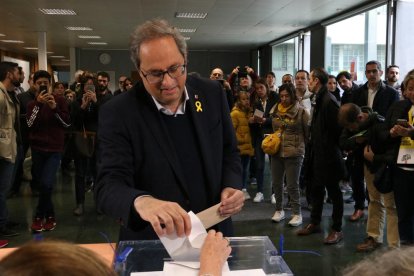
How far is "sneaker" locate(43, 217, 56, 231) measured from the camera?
14.3 feet

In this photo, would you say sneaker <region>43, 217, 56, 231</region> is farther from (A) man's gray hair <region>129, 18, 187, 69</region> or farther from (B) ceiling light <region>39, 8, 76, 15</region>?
(B) ceiling light <region>39, 8, 76, 15</region>

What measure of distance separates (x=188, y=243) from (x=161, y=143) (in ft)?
1.29

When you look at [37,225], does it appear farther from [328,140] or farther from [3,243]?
[328,140]

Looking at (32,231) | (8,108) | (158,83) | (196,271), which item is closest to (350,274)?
(196,271)

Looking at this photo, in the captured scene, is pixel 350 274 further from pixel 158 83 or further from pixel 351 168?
pixel 351 168

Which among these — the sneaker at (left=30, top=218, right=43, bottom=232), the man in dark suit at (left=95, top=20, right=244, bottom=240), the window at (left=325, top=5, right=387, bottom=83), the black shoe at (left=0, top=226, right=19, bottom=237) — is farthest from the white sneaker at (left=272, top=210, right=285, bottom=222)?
the window at (left=325, top=5, right=387, bottom=83)

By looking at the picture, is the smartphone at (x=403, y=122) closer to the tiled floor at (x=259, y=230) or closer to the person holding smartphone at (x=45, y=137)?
the tiled floor at (x=259, y=230)

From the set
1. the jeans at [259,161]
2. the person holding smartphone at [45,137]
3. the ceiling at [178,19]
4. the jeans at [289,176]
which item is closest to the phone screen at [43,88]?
the person holding smartphone at [45,137]

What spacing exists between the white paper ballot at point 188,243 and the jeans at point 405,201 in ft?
8.04

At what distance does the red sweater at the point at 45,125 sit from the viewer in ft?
13.9

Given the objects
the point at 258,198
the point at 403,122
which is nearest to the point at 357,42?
the point at 258,198

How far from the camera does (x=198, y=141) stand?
1401 mm

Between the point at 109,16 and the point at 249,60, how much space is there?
333 inches

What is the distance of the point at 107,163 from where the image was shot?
129 cm
